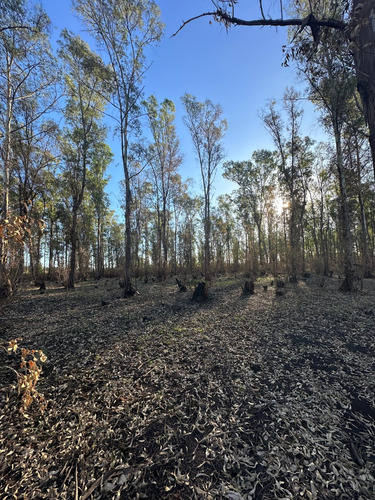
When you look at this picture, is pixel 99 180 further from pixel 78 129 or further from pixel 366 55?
pixel 366 55

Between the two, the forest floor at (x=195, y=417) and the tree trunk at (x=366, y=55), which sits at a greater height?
the tree trunk at (x=366, y=55)

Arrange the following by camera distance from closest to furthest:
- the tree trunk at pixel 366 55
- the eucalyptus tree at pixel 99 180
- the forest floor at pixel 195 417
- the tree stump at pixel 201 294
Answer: the forest floor at pixel 195 417 < the tree trunk at pixel 366 55 < the tree stump at pixel 201 294 < the eucalyptus tree at pixel 99 180

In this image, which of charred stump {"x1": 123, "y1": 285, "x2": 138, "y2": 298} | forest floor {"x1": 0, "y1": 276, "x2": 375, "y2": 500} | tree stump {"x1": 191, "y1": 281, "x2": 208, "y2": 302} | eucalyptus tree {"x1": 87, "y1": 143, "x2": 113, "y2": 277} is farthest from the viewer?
eucalyptus tree {"x1": 87, "y1": 143, "x2": 113, "y2": 277}

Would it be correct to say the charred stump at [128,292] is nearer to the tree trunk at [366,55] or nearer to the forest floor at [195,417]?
the forest floor at [195,417]

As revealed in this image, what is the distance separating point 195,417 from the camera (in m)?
2.15

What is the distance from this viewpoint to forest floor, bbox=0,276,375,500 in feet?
4.94

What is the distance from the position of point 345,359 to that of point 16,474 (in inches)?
166

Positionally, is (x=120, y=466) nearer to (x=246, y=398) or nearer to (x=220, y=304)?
(x=246, y=398)

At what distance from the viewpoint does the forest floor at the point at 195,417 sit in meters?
1.51

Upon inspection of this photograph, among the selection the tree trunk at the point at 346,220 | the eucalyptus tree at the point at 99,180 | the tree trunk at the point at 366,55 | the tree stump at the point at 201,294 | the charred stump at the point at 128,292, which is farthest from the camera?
the eucalyptus tree at the point at 99,180

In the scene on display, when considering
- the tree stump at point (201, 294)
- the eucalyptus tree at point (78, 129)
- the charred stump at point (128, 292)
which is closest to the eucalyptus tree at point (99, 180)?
the eucalyptus tree at point (78, 129)

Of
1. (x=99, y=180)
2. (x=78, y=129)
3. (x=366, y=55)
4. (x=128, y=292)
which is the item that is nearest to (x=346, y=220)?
(x=366, y=55)

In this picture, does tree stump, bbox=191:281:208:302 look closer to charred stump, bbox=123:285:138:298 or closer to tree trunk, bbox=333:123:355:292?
charred stump, bbox=123:285:138:298

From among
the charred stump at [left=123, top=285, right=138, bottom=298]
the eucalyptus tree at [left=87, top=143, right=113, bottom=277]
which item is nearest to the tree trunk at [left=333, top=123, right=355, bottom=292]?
the charred stump at [left=123, top=285, right=138, bottom=298]
